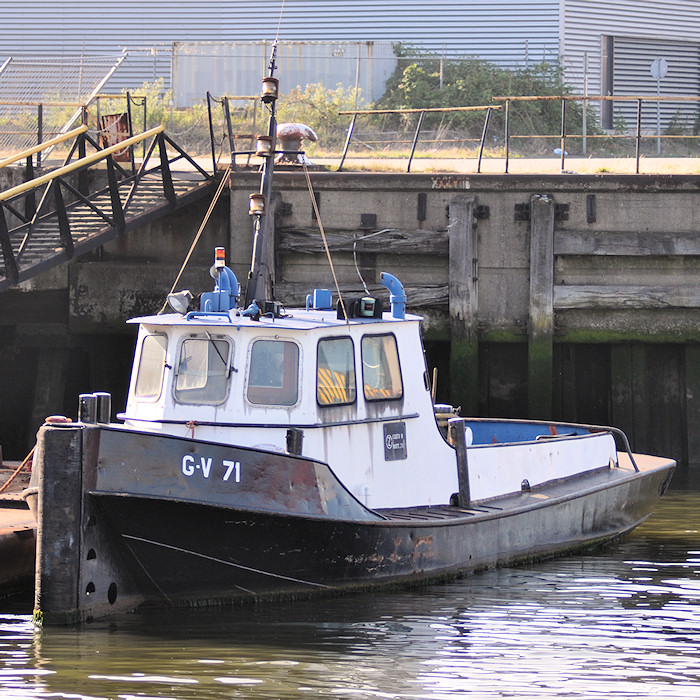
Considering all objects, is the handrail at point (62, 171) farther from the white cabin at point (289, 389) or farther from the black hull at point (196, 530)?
the black hull at point (196, 530)

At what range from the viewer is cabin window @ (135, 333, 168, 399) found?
8844mm

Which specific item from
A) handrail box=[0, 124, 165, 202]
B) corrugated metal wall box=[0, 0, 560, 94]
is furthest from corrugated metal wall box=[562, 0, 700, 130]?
handrail box=[0, 124, 165, 202]

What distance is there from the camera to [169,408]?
28.6ft

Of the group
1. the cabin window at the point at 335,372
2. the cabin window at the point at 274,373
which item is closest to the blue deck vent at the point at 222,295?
the cabin window at the point at 274,373

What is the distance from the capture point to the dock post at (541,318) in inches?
547

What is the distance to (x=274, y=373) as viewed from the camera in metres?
8.70

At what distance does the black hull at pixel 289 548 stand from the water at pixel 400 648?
0.15 m

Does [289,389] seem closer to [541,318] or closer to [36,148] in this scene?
[541,318]

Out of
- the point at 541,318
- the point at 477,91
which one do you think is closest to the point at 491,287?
the point at 541,318

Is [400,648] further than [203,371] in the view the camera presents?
No

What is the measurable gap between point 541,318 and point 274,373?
5.91 m

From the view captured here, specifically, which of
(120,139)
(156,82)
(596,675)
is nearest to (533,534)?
(596,675)

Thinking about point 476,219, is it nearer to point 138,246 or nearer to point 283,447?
point 138,246

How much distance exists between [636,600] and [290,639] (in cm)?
278
